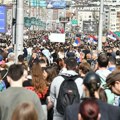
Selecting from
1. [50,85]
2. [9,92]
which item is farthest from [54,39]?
[9,92]

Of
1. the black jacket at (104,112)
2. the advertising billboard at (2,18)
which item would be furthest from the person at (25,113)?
the advertising billboard at (2,18)

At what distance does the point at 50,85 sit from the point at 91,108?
3708mm

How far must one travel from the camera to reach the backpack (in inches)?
299

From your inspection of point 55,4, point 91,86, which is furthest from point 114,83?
point 55,4

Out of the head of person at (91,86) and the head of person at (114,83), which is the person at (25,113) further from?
the head of person at (114,83)

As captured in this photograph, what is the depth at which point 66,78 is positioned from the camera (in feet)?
25.9

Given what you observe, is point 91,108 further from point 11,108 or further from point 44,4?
point 44,4

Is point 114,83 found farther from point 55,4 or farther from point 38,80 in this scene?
point 55,4

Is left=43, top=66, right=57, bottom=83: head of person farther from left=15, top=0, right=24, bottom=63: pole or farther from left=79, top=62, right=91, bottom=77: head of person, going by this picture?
left=15, top=0, right=24, bottom=63: pole

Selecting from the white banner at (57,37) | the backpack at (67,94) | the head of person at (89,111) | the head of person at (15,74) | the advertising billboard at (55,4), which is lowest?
the white banner at (57,37)

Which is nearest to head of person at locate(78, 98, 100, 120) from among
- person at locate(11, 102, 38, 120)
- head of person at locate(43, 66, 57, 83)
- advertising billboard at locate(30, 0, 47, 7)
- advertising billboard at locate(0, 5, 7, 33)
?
person at locate(11, 102, 38, 120)

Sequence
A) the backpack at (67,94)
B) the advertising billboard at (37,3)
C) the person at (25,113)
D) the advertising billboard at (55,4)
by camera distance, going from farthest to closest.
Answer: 1. the advertising billboard at (55,4)
2. the advertising billboard at (37,3)
3. the backpack at (67,94)
4. the person at (25,113)

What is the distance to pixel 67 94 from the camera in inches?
301

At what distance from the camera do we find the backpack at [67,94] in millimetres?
7594
